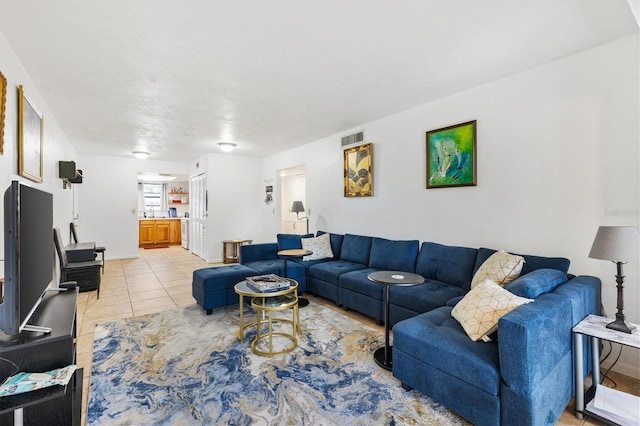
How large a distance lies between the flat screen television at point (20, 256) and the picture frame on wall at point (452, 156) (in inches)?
136

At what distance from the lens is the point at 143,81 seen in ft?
9.62

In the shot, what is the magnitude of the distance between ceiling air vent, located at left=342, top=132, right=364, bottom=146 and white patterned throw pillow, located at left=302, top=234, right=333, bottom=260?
60.8 inches

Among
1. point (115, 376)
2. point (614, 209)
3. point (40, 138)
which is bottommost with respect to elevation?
point (115, 376)

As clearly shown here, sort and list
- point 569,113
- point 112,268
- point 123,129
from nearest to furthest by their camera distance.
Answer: point 569,113
point 123,129
point 112,268

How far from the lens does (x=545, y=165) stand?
8.89 ft

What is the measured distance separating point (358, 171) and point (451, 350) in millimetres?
3179

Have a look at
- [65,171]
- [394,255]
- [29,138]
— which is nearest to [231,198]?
[65,171]

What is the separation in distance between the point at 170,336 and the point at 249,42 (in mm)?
2725

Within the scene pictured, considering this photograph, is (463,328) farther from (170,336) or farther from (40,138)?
(40,138)

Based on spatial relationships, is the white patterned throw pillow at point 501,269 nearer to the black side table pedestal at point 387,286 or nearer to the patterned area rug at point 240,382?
the black side table pedestal at point 387,286

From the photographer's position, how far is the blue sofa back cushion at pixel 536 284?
6.31 ft

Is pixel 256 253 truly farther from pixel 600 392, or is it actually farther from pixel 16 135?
pixel 600 392

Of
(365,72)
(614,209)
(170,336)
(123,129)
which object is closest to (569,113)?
(614,209)

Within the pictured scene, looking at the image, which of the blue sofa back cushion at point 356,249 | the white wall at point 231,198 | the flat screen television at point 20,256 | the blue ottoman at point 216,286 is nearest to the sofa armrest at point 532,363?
the flat screen television at point 20,256
